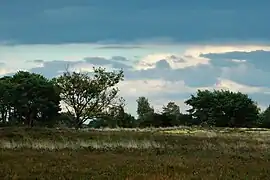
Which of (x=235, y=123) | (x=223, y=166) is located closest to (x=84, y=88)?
(x=235, y=123)

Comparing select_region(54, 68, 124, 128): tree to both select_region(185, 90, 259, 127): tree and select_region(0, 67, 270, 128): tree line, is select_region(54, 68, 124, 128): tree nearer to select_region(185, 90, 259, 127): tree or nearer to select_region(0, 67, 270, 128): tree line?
select_region(0, 67, 270, 128): tree line

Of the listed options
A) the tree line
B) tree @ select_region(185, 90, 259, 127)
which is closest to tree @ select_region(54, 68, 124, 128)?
the tree line

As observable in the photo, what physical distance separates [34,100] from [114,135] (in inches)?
2720

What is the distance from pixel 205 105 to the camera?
134 m

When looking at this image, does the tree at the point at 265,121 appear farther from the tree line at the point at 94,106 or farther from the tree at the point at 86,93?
the tree at the point at 86,93

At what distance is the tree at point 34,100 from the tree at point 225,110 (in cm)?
3574

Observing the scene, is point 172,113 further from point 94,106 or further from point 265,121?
point 94,106

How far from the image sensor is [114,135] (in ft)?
153

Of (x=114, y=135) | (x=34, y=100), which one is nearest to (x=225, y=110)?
(x=34, y=100)

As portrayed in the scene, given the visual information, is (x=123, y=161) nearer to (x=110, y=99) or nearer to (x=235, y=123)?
(x=110, y=99)

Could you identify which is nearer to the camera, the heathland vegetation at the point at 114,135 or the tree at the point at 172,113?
the heathland vegetation at the point at 114,135

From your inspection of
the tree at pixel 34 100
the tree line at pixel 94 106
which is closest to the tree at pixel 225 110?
the tree line at pixel 94 106

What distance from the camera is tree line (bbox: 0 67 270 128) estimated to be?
8419 centimetres

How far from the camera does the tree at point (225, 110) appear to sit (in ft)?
415
